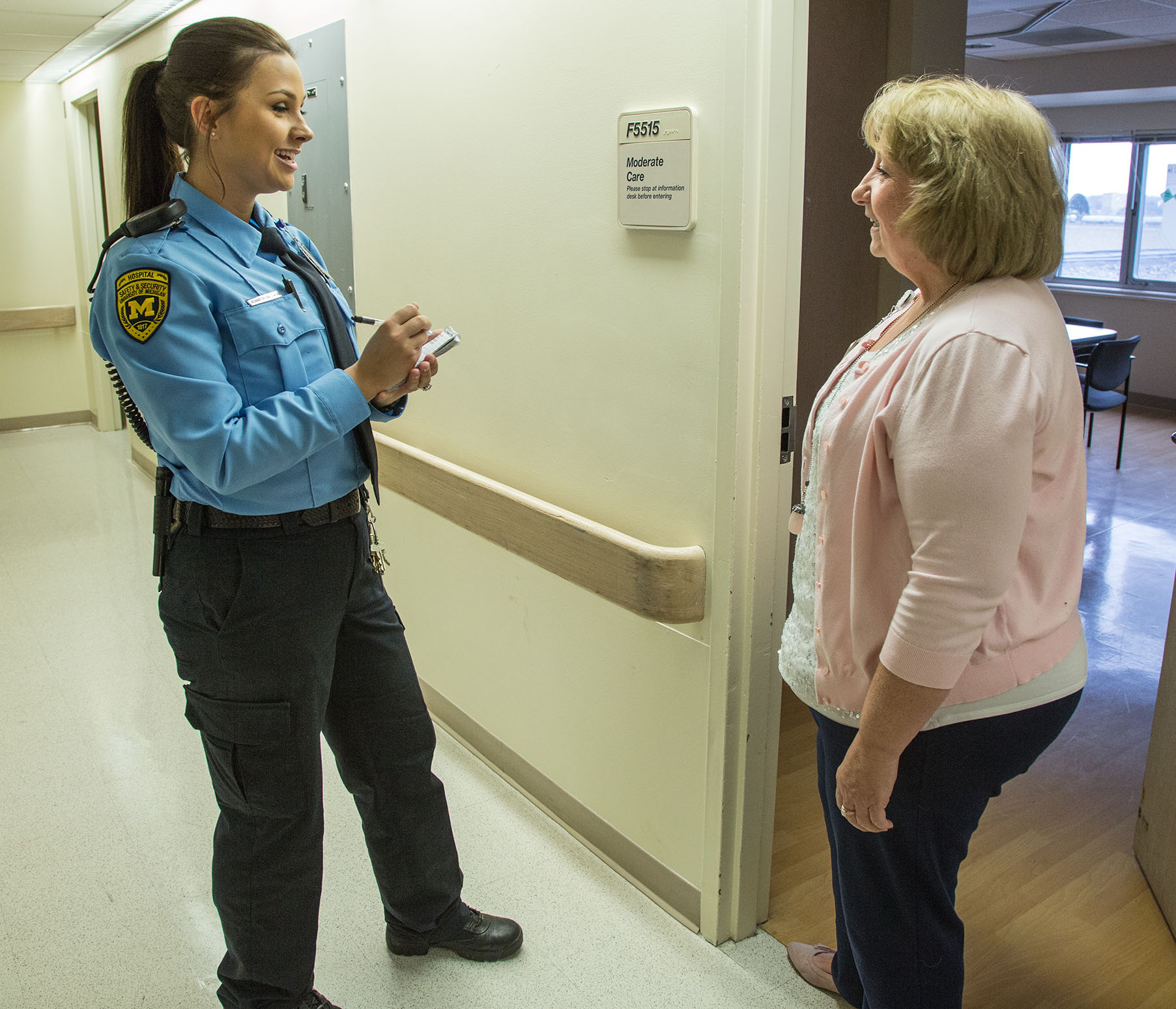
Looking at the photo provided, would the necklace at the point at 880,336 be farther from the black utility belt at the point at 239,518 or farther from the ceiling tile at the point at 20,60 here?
the ceiling tile at the point at 20,60

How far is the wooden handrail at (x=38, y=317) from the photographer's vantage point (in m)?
7.72

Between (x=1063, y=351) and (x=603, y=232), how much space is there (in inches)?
44.9

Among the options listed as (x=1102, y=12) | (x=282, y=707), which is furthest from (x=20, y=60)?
(x=1102, y=12)

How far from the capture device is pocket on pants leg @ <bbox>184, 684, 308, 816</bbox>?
1787 millimetres

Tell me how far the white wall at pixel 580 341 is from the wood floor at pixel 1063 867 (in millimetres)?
536

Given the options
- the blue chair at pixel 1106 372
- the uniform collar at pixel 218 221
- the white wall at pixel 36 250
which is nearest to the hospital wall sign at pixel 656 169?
the uniform collar at pixel 218 221

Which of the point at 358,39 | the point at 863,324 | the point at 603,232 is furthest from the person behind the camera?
Answer: the point at 863,324

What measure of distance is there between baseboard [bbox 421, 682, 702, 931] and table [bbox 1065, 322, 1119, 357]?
15.4ft

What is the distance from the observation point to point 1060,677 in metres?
1.44

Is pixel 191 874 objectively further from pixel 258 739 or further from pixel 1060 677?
pixel 1060 677

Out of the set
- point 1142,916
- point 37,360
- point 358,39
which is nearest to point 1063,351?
point 1142,916

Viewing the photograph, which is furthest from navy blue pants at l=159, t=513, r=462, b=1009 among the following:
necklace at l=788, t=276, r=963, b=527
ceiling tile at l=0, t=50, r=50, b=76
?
ceiling tile at l=0, t=50, r=50, b=76

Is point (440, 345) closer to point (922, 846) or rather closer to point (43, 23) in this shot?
point (922, 846)

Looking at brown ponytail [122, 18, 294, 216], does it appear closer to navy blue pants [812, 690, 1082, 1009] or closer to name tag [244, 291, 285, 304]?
name tag [244, 291, 285, 304]
